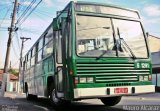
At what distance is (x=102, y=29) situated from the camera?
427 inches

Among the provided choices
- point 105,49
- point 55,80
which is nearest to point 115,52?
point 105,49

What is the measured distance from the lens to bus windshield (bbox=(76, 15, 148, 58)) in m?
10.4

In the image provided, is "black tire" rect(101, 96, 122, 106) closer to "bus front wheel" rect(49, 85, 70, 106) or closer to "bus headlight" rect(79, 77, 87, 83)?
"bus front wheel" rect(49, 85, 70, 106)

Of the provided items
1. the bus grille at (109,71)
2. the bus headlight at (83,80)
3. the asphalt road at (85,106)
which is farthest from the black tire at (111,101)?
the bus headlight at (83,80)

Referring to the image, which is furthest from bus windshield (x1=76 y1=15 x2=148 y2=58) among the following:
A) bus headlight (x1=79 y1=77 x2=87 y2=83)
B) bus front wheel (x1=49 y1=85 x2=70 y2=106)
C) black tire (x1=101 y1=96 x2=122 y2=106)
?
black tire (x1=101 y1=96 x2=122 y2=106)

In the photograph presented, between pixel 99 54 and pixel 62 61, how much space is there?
1.34m

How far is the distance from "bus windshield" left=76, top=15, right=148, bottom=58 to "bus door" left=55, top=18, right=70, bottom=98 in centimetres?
52

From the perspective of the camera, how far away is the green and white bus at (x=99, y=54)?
10141 millimetres

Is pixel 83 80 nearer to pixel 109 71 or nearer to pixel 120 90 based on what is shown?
pixel 109 71

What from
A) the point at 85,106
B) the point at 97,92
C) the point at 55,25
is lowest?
the point at 85,106

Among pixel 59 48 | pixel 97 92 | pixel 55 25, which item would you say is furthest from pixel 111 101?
pixel 55 25

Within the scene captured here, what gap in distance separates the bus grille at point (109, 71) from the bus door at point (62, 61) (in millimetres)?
720

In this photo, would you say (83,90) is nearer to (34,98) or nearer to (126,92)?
(126,92)

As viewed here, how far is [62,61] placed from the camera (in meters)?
11.1
